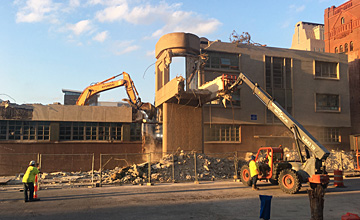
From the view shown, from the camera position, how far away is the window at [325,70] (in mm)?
34469

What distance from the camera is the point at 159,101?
25.4m

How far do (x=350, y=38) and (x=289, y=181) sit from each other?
1419 inches

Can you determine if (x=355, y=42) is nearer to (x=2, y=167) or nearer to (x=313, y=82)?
(x=313, y=82)

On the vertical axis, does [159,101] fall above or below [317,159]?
above

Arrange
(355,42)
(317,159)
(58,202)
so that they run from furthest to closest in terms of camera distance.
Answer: (355,42) < (317,159) < (58,202)

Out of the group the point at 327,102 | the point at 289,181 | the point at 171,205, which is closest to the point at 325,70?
the point at 327,102

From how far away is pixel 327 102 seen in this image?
112ft

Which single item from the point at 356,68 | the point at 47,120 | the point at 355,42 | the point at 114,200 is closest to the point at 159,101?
the point at 47,120

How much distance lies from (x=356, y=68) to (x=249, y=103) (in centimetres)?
1719

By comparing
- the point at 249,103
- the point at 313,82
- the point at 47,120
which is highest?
the point at 313,82

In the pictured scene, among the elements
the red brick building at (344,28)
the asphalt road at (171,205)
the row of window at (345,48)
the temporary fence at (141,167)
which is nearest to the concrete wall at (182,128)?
the temporary fence at (141,167)

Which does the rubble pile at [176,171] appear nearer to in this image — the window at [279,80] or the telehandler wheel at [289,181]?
the telehandler wheel at [289,181]

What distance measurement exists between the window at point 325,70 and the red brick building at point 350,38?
4648 mm

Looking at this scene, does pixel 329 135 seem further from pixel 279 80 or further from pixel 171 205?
pixel 171 205
